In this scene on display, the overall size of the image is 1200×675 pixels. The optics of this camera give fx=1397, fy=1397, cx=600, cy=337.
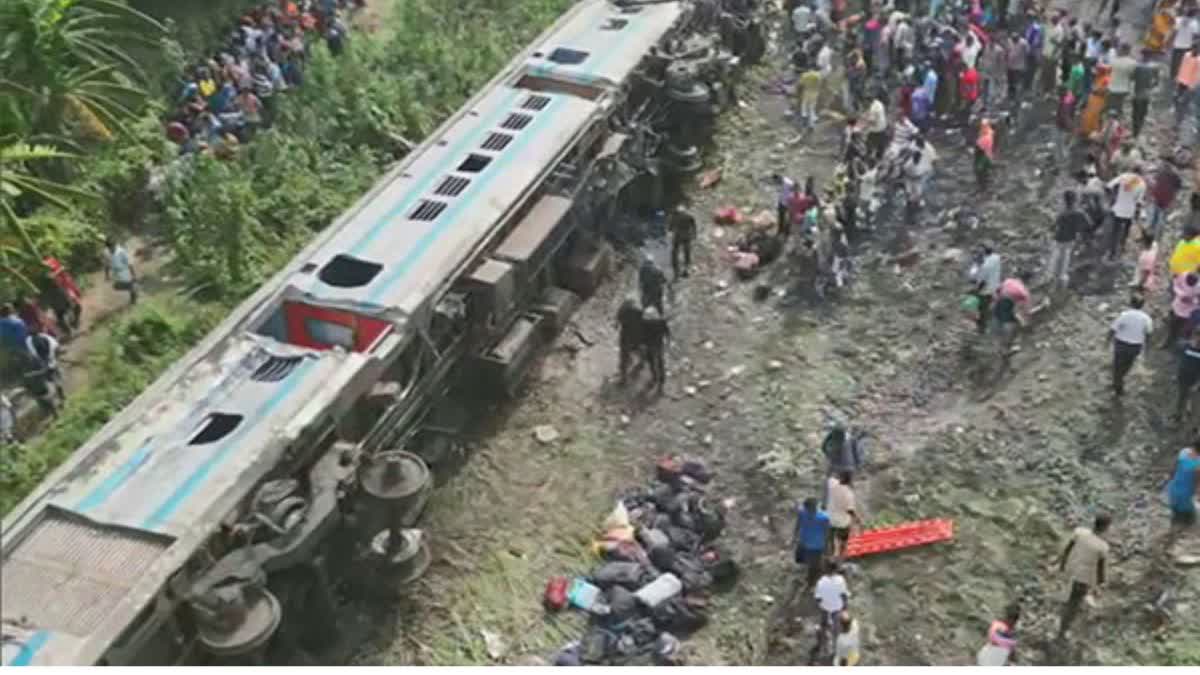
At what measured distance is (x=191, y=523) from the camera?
1075cm

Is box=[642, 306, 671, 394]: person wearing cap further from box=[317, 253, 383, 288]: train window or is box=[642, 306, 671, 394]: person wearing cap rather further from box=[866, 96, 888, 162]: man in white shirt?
box=[866, 96, 888, 162]: man in white shirt

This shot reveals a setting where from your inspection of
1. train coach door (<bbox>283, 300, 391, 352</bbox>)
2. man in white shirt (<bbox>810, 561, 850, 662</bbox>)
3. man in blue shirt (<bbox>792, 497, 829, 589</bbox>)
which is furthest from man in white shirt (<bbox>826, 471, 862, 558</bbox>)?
train coach door (<bbox>283, 300, 391, 352</bbox>)

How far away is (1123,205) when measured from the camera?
50.0 feet

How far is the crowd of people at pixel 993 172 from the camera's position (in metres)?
12.2

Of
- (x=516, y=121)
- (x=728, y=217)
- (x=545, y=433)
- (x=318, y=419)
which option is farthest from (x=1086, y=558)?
(x=516, y=121)

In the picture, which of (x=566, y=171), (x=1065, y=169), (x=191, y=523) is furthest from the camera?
(x=1065, y=169)

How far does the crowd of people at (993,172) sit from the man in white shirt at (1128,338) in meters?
0.02

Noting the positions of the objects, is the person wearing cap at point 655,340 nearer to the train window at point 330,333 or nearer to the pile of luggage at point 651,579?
the pile of luggage at point 651,579

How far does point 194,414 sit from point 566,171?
242 inches

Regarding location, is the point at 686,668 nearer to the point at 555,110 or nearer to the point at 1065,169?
the point at 555,110

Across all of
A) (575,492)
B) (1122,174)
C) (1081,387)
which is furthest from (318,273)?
(1122,174)

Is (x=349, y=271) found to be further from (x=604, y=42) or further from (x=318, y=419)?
(x=604, y=42)

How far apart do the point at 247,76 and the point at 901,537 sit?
38.6 ft

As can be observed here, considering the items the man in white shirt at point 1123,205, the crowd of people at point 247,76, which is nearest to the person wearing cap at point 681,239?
the man in white shirt at point 1123,205
